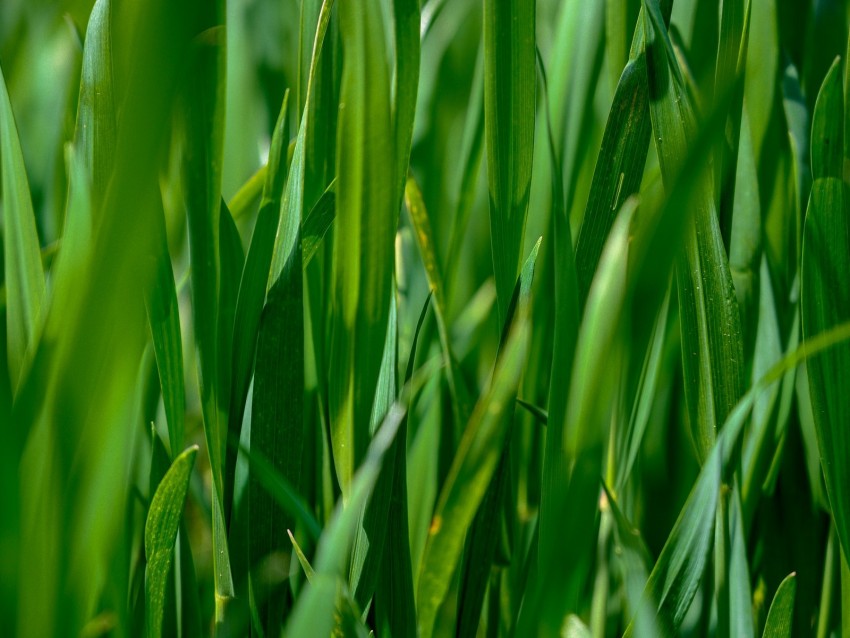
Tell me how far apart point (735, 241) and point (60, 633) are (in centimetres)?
37

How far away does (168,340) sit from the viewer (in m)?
0.34

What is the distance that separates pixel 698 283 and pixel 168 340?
0.22 m

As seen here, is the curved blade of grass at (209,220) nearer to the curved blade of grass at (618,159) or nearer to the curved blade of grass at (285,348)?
the curved blade of grass at (285,348)

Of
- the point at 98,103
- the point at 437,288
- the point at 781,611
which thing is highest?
the point at 98,103

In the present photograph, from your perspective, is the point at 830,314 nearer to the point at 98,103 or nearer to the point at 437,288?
the point at 437,288

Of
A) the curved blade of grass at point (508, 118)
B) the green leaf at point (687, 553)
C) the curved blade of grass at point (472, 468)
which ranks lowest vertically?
the green leaf at point (687, 553)

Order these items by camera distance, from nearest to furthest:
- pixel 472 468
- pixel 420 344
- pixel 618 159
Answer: pixel 472 468, pixel 618 159, pixel 420 344

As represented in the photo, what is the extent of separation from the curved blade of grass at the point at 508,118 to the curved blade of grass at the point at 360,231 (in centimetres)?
6

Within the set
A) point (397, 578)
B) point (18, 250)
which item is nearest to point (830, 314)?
point (397, 578)

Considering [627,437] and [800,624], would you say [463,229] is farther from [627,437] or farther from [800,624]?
[800,624]

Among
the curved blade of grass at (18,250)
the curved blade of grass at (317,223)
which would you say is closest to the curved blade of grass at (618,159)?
the curved blade of grass at (317,223)

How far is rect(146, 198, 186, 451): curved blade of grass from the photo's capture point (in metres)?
0.33

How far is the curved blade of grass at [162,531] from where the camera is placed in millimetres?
296

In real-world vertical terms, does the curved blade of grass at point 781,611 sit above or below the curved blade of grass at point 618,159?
below
